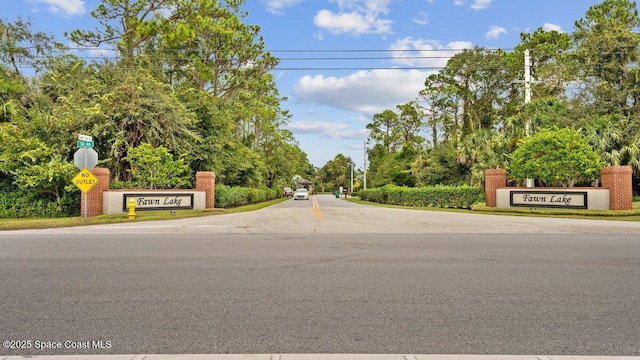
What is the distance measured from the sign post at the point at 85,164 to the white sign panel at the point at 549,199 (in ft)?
71.9

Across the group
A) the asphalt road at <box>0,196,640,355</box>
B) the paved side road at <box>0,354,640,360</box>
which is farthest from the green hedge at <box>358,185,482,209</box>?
the paved side road at <box>0,354,640,360</box>

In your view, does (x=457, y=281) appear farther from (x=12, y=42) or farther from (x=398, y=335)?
(x=12, y=42)

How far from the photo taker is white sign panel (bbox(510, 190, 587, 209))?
20984 millimetres

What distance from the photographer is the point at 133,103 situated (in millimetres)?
24250

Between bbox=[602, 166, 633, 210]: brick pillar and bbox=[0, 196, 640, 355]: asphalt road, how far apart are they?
12191 mm

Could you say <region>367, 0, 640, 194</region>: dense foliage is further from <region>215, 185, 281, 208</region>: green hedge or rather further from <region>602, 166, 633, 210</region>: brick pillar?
<region>215, 185, 281, 208</region>: green hedge

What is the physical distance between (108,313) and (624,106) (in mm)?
32237

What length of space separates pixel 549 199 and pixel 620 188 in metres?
3.13

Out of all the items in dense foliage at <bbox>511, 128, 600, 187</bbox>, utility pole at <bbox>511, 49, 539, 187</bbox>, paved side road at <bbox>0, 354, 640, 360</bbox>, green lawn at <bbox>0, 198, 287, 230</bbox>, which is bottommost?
green lawn at <bbox>0, 198, 287, 230</bbox>

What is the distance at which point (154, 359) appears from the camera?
3617mm

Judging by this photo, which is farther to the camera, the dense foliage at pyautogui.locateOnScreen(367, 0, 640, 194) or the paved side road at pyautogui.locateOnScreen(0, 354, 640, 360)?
the dense foliage at pyautogui.locateOnScreen(367, 0, 640, 194)

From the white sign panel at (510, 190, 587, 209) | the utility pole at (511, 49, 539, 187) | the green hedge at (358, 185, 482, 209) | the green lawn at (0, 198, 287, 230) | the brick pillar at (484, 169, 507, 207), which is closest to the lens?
the green lawn at (0, 198, 287, 230)

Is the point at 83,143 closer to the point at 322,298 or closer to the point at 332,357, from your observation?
the point at 322,298


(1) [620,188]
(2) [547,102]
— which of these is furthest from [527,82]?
(1) [620,188]
